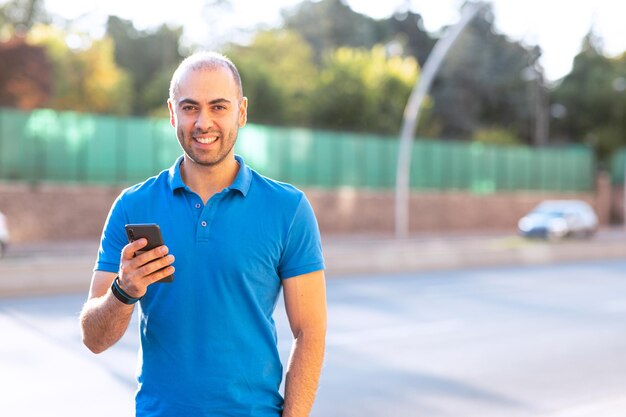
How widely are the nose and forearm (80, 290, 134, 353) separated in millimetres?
534

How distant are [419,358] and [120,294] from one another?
7.70 m

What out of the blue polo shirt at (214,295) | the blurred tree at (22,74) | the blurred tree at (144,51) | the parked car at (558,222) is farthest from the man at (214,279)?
the blurred tree at (144,51)

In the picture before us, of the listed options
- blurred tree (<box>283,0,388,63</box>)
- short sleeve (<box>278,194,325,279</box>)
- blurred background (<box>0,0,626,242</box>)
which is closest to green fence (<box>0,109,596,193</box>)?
blurred background (<box>0,0,626,242</box>)

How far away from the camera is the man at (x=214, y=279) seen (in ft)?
8.44

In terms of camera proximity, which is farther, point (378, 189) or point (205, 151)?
point (378, 189)

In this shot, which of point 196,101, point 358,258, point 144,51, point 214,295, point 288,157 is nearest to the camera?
point 214,295

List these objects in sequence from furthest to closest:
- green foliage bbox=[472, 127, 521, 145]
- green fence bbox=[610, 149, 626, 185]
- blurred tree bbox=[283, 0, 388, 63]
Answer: blurred tree bbox=[283, 0, 388, 63] < green foliage bbox=[472, 127, 521, 145] < green fence bbox=[610, 149, 626, 185]

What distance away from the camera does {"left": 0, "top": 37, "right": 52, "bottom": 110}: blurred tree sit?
138 ft

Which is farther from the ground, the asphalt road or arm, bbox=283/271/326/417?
arm, bbox=283/271/326/417

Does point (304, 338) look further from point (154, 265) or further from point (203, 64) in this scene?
point (203, 64)

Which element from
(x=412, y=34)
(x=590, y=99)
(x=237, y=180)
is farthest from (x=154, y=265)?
(x=412, y=34)

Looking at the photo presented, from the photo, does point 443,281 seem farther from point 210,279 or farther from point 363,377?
point 210,279

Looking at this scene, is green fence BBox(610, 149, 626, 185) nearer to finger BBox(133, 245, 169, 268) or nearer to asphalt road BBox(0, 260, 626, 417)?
asphalt road BBox(0, 260, 626, 417)

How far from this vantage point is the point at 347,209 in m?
37.5
